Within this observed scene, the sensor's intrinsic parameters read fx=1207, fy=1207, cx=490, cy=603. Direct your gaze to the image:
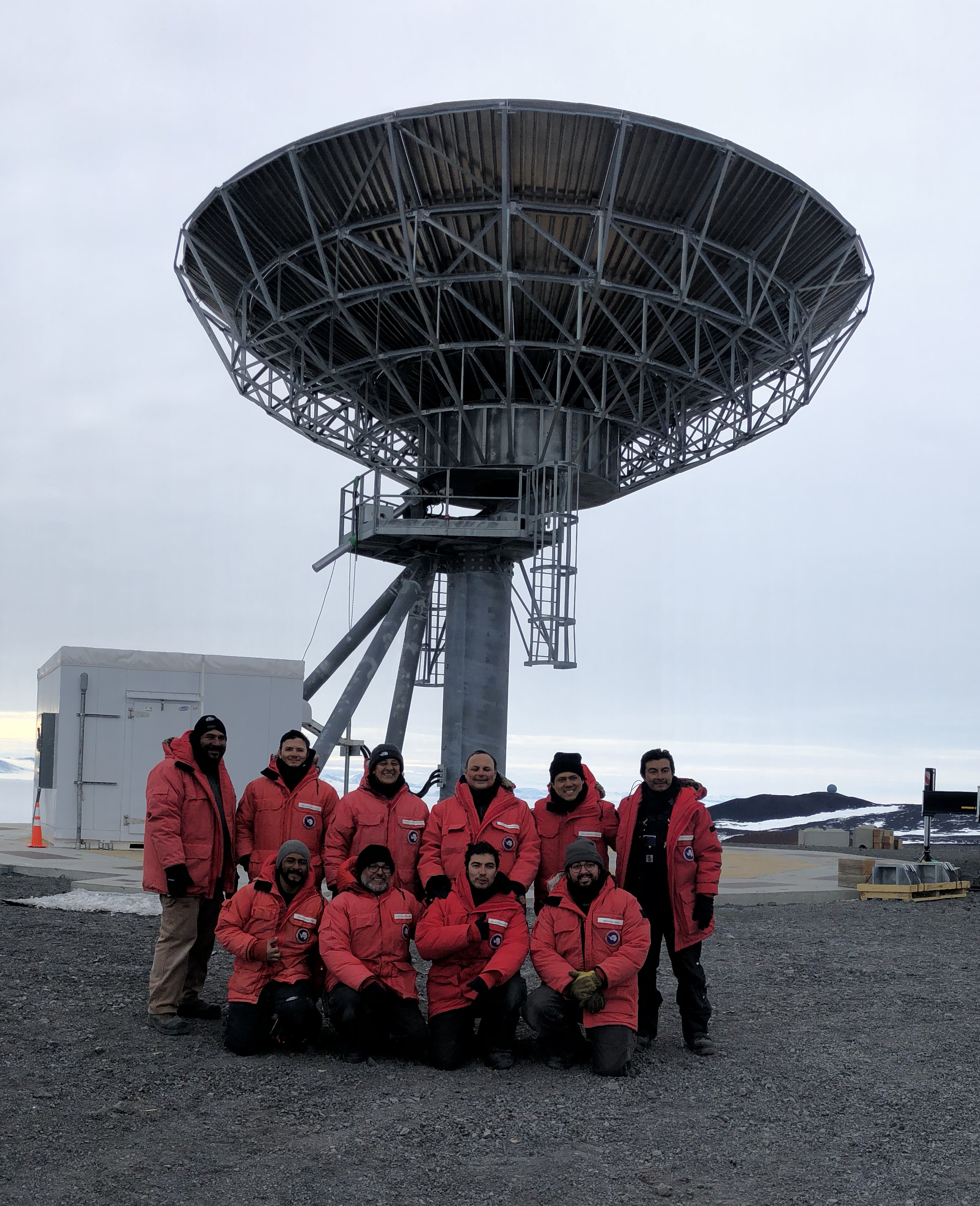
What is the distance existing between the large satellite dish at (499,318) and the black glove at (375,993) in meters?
11.3

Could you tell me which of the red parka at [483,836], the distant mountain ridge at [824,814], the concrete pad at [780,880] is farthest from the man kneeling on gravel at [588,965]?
the distant mountain ridge at [824,814]

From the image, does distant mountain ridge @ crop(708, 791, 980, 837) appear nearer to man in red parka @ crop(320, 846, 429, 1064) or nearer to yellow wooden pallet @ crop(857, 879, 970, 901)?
yellow wooden pallet @ crop(857, 879, 970, 901)

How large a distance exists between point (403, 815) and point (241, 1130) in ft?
7.96

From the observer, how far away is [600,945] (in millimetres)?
6656

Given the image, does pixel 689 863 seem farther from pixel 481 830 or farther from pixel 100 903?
pixel 100 903

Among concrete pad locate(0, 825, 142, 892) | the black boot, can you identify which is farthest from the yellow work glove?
concrete pad locate(0, 825, 142, 892)

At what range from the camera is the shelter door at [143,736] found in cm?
1816

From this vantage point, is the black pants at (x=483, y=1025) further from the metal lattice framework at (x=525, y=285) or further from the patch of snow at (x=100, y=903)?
the metal lattice framework at (x=525, y=285)

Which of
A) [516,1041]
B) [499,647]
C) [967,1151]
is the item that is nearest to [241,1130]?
[516,1041]

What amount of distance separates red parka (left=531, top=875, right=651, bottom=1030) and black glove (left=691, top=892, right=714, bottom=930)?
1.38ft

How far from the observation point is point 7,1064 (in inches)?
239

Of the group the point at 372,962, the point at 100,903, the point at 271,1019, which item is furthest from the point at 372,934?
the point at 100,903

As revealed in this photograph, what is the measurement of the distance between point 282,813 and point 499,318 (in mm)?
12373

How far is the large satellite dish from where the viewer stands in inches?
614
